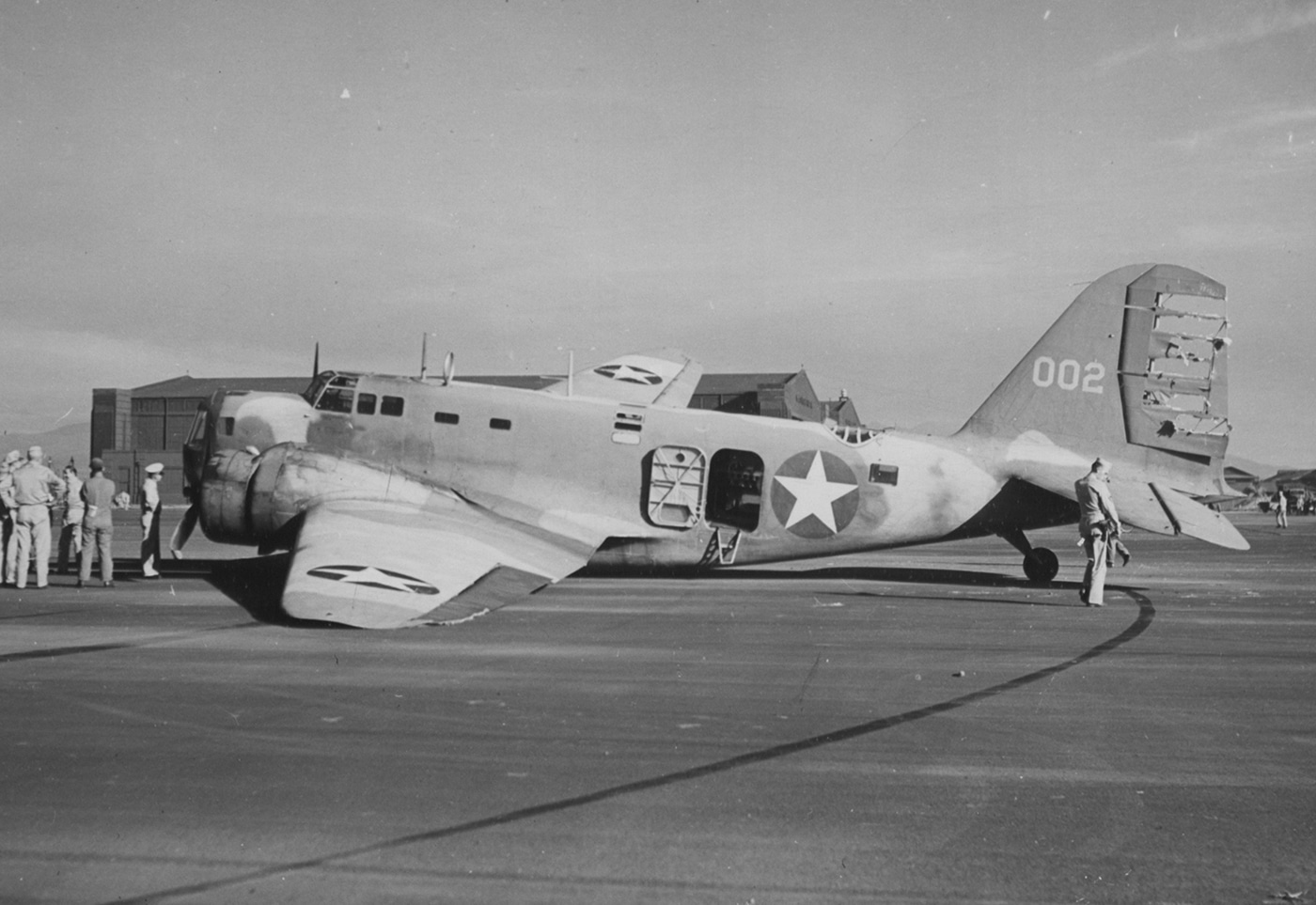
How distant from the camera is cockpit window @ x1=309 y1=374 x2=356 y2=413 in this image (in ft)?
61.3

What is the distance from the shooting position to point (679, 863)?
493 cm

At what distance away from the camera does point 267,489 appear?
16.3m

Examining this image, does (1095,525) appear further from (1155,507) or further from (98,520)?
(98,520)

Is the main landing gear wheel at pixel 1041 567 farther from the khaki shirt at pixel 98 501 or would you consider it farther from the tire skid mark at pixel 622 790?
the khaki shirt at pixel 98 501

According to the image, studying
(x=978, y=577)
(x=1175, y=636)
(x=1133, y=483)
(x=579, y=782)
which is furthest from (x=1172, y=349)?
(x=579, y=782)

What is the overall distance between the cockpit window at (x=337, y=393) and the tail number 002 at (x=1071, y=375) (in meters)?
12.7

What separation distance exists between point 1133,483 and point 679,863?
16.4 meters

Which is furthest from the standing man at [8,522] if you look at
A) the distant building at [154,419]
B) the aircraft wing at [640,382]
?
the distant building at [154,419]

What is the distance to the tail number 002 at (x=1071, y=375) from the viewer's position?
19672 mm

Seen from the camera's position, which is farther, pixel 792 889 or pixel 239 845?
pixel 239 845

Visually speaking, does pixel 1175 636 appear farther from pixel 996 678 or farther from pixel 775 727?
pixel 775 727

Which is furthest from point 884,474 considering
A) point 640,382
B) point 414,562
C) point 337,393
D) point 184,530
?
point 184,530

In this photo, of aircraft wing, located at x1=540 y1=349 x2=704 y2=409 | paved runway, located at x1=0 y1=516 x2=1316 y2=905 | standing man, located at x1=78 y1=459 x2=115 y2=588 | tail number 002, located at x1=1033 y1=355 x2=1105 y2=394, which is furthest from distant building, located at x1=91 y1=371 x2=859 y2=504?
paved runway, located at x1=0 y1=516 x2=1316 y2=905

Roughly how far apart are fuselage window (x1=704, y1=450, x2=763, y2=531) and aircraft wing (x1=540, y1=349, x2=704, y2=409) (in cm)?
405
